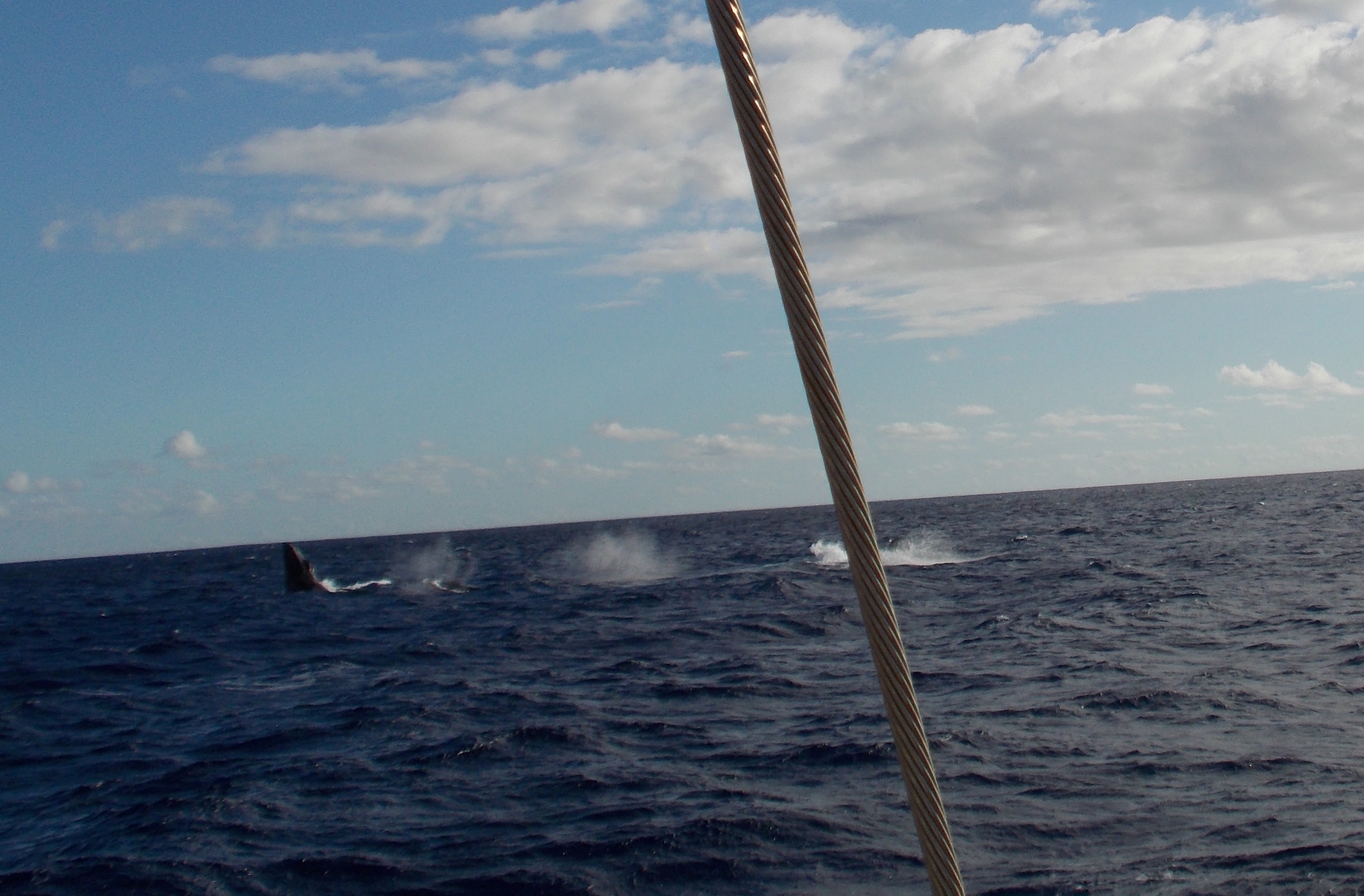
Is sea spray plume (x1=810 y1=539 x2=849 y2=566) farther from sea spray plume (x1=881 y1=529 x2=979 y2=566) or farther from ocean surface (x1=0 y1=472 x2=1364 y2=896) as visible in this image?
ocean surface (x1=0 y1=472 x2=1364 y2=896)

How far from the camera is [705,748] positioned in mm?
15820

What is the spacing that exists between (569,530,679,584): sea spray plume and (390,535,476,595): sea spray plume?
6814mm

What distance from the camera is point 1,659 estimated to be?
3153 cm

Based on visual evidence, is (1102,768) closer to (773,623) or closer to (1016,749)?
(1016,749)

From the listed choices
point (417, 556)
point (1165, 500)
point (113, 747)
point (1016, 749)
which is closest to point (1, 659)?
point (113, 747)

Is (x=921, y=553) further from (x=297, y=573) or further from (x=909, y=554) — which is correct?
(x=297, y=573)

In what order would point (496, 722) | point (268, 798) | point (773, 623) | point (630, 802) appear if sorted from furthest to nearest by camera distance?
point (773, 623) < point (496, 722) < point (268, 798) < point (630, 802)

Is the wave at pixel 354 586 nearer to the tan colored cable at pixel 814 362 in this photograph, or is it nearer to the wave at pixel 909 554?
the wave at pixel 909 554

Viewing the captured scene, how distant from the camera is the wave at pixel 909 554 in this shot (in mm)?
51750

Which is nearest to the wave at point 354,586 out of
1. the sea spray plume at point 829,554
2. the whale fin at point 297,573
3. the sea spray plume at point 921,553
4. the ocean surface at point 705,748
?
the whale fin at point 297,573

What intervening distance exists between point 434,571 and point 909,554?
31.5 m

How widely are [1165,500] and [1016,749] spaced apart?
139024mm

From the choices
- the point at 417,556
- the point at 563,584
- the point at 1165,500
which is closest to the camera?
the point at 563,584

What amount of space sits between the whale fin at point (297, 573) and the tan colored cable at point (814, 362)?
56.5 m
